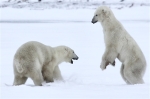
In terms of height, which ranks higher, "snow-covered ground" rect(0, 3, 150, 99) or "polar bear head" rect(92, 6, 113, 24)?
"polar bear head" rect(92, 6, 113, 24)

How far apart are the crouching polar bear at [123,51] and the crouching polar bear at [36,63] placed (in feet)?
2.62

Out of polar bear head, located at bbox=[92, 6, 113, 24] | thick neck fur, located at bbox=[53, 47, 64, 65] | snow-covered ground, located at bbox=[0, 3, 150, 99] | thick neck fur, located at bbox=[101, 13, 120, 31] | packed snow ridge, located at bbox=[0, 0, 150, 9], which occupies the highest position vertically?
polar bear head, located at bbox=[92, 6, 113, 24]

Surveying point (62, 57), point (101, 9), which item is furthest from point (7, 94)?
point (101, 9)

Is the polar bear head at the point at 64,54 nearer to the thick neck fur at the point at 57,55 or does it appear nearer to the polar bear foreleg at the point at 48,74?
the thick neck fur at the point at 57,55

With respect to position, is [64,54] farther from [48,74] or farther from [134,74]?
[134,74]

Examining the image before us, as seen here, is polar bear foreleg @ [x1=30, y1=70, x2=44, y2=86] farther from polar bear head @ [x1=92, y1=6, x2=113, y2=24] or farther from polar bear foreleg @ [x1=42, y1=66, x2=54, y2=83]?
polar bear head @ [x1=92, y1=6, x2=113, y2=24]

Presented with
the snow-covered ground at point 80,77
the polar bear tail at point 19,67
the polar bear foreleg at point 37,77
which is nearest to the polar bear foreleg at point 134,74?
the snow-covered ground at point 80,77

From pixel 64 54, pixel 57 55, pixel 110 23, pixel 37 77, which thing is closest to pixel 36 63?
pixel 37 77

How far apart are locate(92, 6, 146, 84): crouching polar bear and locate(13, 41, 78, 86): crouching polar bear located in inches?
31.5

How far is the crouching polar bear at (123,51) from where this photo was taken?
5695mm

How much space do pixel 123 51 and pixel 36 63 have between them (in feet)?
4.68

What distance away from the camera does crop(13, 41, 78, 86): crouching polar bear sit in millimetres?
5164

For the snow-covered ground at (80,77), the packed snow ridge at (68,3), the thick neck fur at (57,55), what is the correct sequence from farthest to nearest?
the packed snow ridge at (68,3) < the thick neck fur at (57,55) < the snow-covered ground at (80,77)

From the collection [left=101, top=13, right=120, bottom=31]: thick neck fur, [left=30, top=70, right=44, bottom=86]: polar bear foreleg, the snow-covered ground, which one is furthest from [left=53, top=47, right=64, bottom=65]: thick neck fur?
[left=101, top=13, right=120, bottom=31]: thick neck fur
